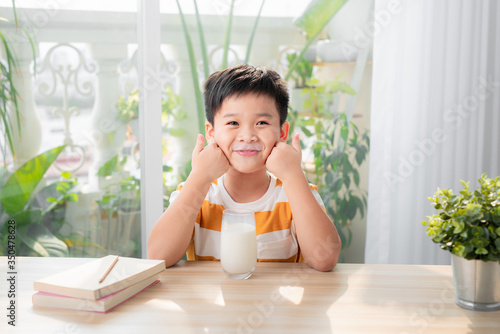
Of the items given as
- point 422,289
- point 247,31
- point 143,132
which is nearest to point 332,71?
point 247,31

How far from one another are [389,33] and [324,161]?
0.74m

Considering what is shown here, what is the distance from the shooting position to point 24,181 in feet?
7.64

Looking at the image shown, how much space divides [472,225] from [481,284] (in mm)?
120

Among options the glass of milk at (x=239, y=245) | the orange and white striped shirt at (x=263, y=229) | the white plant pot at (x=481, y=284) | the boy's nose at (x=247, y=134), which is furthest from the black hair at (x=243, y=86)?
the white plant pot at (x=481, y=284)

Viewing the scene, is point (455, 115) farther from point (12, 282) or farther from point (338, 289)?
point (12, 282)

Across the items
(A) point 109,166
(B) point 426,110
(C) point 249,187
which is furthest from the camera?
(A) point 109,166

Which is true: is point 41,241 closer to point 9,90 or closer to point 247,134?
point 9,90

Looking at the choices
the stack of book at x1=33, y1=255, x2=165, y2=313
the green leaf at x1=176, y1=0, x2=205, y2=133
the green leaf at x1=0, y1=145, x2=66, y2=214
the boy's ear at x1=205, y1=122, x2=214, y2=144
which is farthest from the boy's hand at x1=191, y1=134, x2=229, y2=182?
the green leaf at x1=0, y1=145, x2=66, y2=214

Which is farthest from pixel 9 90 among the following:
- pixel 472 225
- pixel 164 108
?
pixel 472 225

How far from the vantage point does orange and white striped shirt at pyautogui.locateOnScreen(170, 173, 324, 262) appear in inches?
52.4

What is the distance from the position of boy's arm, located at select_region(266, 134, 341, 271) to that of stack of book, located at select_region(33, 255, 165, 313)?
1.34 feet

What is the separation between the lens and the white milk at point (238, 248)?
3.40 ft

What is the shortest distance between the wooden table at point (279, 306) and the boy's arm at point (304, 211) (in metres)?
0.06

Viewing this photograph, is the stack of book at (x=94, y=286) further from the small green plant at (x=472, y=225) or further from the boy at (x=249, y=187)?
the small green plant at (x=472, y=225)
